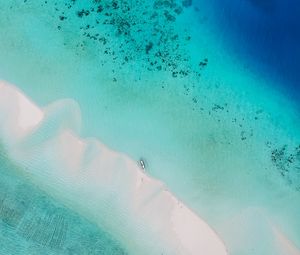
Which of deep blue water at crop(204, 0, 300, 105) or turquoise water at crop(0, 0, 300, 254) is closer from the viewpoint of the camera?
turquoise water at crop(0, 0, 300, 254)

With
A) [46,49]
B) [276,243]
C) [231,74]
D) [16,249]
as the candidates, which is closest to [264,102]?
[231,74]

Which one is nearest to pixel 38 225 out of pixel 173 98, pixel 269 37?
pixel 173 98

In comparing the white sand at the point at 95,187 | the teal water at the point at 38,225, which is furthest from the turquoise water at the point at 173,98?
the teal water at the point at 38,225

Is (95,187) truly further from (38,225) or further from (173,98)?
(173,98)

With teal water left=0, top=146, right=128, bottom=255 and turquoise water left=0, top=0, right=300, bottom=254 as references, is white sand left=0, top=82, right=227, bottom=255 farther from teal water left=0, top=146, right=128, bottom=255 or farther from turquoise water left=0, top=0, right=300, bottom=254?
turquoise water left=0, top=0, right=300, bottom=254

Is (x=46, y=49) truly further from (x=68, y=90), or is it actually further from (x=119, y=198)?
(x=119, y=198)

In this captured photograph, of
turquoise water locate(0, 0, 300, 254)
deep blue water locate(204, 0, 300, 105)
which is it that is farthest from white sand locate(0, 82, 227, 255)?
deep blue water locate(204, 0, 300, 105)
